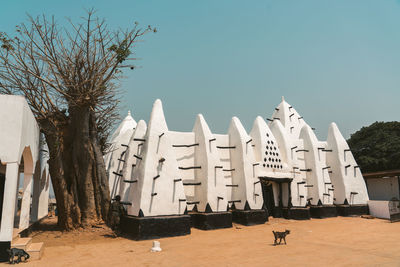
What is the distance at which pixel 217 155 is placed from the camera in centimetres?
1383

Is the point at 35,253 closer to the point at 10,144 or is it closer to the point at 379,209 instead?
the point at 10,144

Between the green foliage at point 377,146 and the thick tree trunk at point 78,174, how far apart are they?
80.8ft

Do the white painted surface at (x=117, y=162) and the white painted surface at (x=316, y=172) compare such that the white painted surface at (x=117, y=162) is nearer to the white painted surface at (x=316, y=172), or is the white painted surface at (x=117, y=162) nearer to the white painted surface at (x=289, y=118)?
the white painted surface at (x=316, y=172)

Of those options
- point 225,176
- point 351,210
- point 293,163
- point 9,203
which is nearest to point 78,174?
point 9,203

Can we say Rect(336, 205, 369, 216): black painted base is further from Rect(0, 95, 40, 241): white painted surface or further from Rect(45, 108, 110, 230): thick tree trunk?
Rect(0, 95, 40, 241): white painted surface

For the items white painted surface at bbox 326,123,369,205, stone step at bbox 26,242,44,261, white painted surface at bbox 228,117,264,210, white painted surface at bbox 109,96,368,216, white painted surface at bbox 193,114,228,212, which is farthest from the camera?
white painted surface at bbox 326,123,369,205

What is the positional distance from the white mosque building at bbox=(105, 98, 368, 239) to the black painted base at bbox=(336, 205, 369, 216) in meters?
0.06

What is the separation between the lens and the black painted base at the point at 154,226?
33.6 ft

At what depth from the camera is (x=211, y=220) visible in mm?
12430

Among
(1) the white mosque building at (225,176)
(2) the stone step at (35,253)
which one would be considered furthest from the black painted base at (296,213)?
(2) the stone step at (35,253)

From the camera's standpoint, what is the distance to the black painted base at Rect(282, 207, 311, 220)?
A: 15582 mm

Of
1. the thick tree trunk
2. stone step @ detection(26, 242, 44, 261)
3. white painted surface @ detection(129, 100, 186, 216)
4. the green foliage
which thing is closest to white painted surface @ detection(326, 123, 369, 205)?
the green foliage

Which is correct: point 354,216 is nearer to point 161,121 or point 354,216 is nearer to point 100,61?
point 161,121

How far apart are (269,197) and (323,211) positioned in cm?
340
